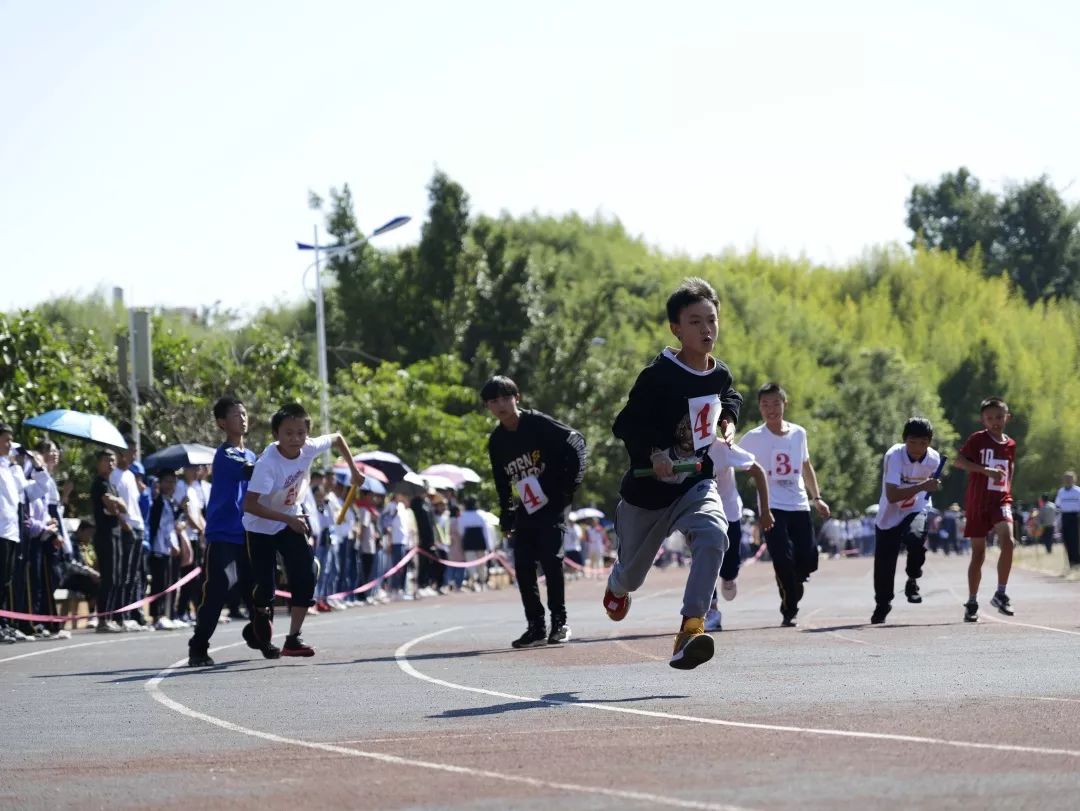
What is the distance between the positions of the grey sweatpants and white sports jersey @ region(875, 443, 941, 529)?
20.6 feet

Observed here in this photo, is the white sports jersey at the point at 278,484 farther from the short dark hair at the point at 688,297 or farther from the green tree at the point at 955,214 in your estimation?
the green tree at the point at 955,214

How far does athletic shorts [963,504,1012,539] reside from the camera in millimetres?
16688

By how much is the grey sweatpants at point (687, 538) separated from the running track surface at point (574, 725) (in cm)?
54

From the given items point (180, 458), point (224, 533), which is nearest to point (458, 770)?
point (224, 533)

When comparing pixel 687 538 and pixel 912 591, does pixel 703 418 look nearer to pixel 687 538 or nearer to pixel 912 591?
pixel 687 538

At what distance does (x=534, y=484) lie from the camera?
48.1 ft

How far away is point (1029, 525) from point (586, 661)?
2686 inches

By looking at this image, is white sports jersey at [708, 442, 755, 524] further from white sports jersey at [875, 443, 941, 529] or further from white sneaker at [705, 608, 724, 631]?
white sports jersey at [875, 443, 941, 529]

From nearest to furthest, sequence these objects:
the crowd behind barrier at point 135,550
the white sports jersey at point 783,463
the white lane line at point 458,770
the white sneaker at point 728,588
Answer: the white lane line at point 458,770 → the white sneaker at point 728,588 → the white sports jersey at point 783,463 → the crowd behind barrier at point 135,550

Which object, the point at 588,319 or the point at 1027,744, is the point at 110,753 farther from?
the point at 588,319

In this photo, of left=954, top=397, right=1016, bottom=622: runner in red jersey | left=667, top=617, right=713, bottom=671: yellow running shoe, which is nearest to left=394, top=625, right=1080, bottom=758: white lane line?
left=667, top=617, right=713, bottom=671: yellow running shoe

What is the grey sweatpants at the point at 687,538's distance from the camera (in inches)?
393

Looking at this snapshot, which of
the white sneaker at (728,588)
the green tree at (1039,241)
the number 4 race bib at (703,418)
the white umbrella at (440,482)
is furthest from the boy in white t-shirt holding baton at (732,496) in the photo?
the green tree at (1039,241)

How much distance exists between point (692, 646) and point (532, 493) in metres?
5.09
